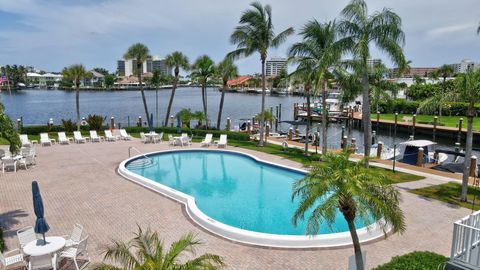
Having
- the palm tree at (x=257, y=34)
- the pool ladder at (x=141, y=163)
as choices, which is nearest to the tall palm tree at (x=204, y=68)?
the palm tree at (x=257, y=34)

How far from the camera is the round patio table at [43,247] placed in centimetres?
846

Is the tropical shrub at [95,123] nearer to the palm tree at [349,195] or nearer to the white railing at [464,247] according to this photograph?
the palm tree at [349,195]

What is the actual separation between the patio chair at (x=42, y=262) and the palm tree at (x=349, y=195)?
20.4 ft

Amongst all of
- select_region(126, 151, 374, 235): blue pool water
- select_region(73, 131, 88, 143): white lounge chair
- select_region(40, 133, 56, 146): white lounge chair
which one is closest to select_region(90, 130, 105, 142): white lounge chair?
select_region(73, 131, 88, 143): white lounge chair

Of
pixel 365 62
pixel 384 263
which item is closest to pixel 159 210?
pixel 384 263

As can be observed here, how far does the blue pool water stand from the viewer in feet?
42.5

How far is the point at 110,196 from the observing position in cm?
1440

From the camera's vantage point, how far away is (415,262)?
336 inches

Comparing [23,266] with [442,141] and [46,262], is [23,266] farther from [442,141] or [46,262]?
[442,141]

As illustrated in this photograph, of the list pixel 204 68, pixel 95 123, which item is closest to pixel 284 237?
pixel 95 123

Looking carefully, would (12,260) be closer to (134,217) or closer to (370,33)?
(134,217)

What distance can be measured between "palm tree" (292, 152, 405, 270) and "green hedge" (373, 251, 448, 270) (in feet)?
6.56

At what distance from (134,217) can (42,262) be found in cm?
384

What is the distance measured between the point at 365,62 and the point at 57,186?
15438 mm
